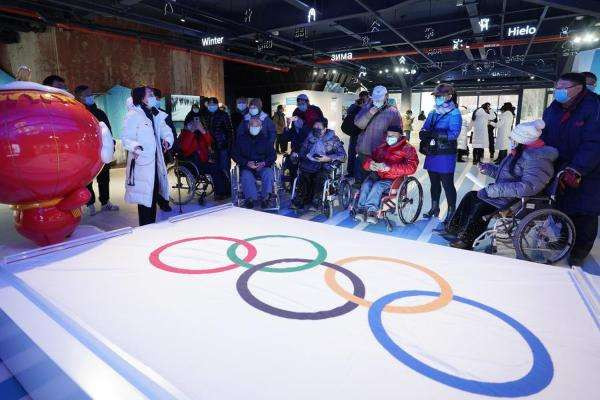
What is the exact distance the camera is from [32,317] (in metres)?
1.35

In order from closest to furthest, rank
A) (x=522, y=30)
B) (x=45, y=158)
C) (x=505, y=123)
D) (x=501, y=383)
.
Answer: (x=501, y=383) < (x=45, y=158) < (x=522, y=30) < (x=505, y=123)

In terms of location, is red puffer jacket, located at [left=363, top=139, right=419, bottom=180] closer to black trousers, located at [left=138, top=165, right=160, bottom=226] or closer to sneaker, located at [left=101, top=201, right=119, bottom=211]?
black trousers, located at [left=138, top=165, right=160, bottom=226]

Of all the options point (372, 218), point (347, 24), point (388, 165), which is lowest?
point (372, 218)

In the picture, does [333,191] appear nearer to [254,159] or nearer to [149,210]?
[254,159]

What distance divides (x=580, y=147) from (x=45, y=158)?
3.50 metres

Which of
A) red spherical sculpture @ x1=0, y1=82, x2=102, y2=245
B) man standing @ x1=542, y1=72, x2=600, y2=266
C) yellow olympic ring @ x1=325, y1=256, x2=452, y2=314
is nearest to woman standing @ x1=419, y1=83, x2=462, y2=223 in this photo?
man standing @ x1=542, y1=72, x2=600, y2=266

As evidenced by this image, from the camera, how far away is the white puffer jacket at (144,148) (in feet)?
9.95

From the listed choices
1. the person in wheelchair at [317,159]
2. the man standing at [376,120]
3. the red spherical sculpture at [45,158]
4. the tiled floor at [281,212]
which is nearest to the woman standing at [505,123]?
the tiled floor at [281,212]

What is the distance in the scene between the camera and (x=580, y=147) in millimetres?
2762

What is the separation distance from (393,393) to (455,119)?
11.5 ft

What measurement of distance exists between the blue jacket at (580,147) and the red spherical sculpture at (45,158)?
10.8 feet

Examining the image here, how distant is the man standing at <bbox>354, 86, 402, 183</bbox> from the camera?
13.6 ft

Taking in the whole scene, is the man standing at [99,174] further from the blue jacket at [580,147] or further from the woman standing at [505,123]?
the woman standing at [505,123]

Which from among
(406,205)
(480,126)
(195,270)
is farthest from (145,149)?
(480,126)
